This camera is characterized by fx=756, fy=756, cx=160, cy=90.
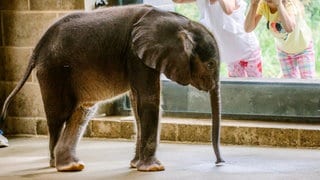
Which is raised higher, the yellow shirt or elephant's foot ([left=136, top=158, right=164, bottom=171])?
the yellow shirt

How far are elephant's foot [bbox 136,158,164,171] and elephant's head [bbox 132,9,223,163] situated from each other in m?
0.43

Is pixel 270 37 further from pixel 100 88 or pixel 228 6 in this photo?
pixel 100 88

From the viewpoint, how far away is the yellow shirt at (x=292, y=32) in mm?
4297

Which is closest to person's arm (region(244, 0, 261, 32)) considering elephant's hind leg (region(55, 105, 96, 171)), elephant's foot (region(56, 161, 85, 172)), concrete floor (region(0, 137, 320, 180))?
concrete floor (region(0, 137, 320, 180))

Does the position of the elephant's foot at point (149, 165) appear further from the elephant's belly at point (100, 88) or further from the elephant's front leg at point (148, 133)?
the elephant's belly at point (100, 88)

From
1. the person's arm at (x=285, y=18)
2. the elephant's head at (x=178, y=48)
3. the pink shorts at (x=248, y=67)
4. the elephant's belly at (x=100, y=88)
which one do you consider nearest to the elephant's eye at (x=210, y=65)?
the elephant's head at (x=178, y=48)

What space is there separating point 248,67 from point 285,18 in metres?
0.42

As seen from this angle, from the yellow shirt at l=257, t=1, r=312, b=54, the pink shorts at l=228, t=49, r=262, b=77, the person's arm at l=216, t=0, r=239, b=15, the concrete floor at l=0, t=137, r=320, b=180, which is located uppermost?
the person's arm at l=216, t=0, r=239, b=15

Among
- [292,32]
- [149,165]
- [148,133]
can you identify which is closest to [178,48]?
[148,133]

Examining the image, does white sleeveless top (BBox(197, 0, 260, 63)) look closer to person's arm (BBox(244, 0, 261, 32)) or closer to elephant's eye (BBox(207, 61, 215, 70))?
person's arm (BBox(244, 0, 261, 32))

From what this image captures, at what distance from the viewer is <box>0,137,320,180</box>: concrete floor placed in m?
3.63

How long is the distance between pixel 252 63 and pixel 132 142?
2.80 ft

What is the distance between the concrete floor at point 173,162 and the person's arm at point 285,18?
0.69 metres

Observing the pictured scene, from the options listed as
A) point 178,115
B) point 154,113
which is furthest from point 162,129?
point 154,113
